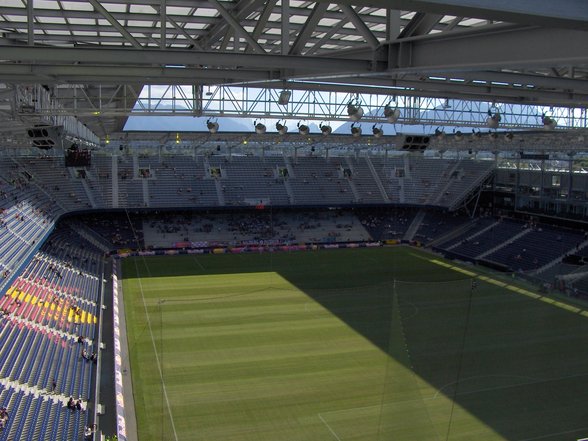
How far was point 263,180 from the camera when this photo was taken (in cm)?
4628

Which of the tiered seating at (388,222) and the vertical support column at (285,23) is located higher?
the vertical support column at (285,23)

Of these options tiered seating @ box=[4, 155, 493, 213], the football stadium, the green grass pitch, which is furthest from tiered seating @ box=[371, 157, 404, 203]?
the green grass pitch

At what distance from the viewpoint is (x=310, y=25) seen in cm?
539

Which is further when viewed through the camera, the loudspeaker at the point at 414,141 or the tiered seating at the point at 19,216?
the loudspeaker at the point at 414,141

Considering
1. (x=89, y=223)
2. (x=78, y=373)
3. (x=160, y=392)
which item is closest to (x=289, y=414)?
(x=160, y=392)

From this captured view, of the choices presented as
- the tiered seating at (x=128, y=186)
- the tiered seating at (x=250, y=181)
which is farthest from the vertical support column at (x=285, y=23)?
the tiered seating at (x=250, y=181)

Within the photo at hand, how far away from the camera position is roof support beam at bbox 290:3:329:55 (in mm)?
5078

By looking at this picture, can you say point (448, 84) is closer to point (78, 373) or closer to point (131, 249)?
point (78, 373)

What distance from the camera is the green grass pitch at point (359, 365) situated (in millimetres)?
11867

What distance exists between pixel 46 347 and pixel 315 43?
13.3m

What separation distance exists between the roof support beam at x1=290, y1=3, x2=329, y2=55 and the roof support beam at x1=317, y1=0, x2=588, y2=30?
84.8 inches

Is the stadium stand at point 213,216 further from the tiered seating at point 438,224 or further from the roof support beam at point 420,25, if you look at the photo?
the roof support beam at point 420,25

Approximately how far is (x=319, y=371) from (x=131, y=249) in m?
23.4

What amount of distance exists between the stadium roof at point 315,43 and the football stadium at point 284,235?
0.03 m
